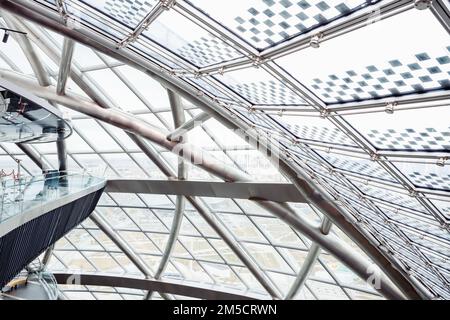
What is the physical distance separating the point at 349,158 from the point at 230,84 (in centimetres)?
421

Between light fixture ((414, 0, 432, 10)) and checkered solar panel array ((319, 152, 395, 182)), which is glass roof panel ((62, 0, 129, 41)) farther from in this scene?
light fixture ((414, 0, 432, 10))

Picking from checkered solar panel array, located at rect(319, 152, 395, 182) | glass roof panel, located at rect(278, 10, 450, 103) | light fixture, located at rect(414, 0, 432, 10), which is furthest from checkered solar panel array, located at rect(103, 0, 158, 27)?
checkered solar panel array, located at rect(319, 152, 395, 182)

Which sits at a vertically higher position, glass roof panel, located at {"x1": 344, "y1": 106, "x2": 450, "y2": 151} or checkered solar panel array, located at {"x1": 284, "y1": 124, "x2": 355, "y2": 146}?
checkered solar panel array, located at {"x1": 284, "y1": 124, "x2": 355, "y2": 146}

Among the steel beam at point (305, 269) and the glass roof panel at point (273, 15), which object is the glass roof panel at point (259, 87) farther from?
the steel beam at point (305, 269)

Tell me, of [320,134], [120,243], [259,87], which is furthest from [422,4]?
[120,243]

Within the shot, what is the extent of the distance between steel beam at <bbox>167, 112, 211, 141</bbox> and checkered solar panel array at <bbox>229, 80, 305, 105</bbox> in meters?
6.81

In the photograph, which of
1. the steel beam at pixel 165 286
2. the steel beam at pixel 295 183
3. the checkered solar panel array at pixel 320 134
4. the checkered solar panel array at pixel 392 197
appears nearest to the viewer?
the checkered solar panel array at pixel 320 134

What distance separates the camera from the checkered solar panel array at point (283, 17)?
A: 751 cm

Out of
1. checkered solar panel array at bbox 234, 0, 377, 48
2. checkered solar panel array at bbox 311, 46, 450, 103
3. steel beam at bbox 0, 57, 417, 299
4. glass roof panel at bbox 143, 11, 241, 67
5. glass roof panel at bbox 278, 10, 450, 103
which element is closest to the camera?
glass roof panel at bbox 278, 10, 450, 103

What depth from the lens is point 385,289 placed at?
20.7 meters

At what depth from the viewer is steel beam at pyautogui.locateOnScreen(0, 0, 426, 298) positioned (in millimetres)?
16531

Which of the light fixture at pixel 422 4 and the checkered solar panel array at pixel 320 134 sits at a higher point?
the checkered solar panel array at pixel 320 134

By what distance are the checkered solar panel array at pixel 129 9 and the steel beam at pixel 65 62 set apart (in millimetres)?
7440

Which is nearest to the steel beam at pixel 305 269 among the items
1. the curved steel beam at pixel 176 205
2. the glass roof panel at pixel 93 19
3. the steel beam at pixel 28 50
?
the curved steel beam at pixel 176 205
